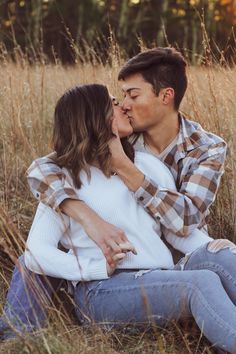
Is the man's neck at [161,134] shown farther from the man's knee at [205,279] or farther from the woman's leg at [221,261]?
the man's knee at [205,279]

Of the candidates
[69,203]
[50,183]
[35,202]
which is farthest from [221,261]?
[35,202]

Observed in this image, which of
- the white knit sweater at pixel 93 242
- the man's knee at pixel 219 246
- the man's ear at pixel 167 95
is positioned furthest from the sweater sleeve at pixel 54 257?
the man's ear at pixel 167 95

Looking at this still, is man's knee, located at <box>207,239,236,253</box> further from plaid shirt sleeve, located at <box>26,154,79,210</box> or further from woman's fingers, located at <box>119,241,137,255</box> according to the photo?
plaid shirt sleeve, located at <box>26,154,79,210</box>

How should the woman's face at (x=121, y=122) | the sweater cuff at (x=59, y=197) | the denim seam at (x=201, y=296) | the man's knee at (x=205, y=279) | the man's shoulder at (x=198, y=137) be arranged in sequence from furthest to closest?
the man's shoulder at (x=198, y=137) → the woman's face at (x=121, y=122) → the sweater cuff at (x=59, y=197) → the man's knee at (x=205, y=279) → the denim seam at (x=201, y=296)

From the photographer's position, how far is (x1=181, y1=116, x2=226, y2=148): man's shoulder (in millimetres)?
3141

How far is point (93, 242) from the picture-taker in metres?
2.82

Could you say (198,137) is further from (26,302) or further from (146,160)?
(26,302)

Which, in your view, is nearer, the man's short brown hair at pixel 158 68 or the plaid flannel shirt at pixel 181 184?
the plaid flannel shirt at pixel 181 184

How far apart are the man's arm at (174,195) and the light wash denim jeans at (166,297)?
14cm

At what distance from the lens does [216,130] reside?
4.04 m

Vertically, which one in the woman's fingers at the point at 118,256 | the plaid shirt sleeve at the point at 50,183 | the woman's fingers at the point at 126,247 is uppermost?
the plaid shirt sleeve at the point at 50,183

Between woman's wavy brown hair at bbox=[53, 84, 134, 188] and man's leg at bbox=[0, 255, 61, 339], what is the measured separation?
1.35 feet

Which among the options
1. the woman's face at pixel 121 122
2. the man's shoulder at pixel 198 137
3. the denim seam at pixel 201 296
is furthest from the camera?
the man's shoulder at pixel 198 137

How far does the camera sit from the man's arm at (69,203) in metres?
2.69
